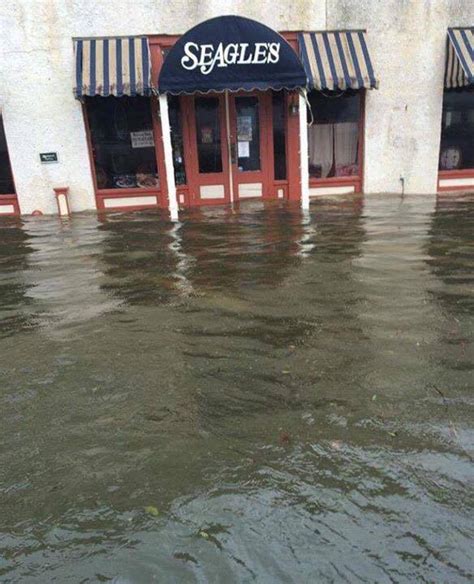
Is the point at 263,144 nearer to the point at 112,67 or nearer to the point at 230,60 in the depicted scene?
the point at 230,60

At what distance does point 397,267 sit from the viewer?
634 cm

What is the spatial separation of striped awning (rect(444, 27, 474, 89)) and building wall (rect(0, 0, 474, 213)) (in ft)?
0.63

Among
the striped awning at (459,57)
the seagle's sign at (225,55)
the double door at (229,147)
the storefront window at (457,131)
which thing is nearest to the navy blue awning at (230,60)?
the seagle's sign at (225,55)

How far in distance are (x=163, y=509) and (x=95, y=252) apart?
5.77 metres

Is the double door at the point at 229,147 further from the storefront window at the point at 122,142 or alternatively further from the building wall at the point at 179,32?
the building wall at the point at 179,32

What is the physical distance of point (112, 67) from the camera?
988cm

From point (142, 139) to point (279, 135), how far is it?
291 centimetres

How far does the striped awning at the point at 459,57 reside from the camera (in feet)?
34.1

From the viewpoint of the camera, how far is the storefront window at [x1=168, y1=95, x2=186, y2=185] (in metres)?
10.9

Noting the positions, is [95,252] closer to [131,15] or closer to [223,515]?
[131,15]

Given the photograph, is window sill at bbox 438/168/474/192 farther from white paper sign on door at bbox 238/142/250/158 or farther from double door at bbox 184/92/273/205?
white paper sign on door at bbox 238/142/250/158

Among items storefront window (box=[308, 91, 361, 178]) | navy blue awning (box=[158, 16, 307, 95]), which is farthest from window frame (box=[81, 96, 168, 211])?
storefront window (box=[308, 91, 361, 178])

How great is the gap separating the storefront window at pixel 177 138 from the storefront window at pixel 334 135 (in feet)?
9.07

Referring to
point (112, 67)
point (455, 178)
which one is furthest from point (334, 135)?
point (112, 67)
